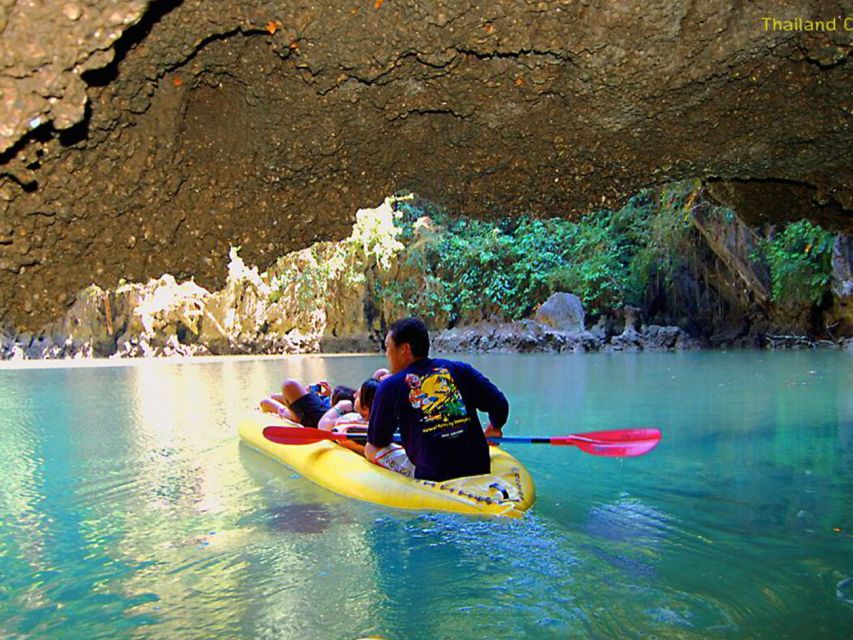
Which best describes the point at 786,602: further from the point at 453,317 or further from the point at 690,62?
the point at 453,317

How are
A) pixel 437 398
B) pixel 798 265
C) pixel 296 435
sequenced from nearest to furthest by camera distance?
pixel 437 398
pixel 296 435
pixel 798 265

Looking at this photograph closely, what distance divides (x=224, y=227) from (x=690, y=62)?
86.5 inches

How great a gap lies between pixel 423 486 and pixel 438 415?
507 mm

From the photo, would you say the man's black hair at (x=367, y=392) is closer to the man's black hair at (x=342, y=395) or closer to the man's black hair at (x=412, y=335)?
the man's black hair at (x=342, y=395)

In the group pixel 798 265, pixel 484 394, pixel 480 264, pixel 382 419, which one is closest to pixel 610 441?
pixel 484 394

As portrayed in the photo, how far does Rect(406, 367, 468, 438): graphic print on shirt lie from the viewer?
379 cm

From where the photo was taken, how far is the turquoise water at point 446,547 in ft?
8.54

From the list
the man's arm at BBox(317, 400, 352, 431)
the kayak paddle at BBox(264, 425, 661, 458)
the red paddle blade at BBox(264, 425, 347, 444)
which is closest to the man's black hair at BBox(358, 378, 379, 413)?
the man's arm at BBox(317, 400, 352, 431)

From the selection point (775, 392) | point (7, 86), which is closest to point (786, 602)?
point (7, 86)

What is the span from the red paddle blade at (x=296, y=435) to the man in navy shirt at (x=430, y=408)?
1125mm

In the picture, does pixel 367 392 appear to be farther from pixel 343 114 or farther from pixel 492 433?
pixel 343 114

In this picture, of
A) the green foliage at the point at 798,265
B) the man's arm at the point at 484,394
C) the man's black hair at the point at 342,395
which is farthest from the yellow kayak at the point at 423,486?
the green foliage at the point at 798,265

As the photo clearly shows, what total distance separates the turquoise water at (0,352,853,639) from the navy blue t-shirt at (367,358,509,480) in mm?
340

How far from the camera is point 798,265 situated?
17766 mm
